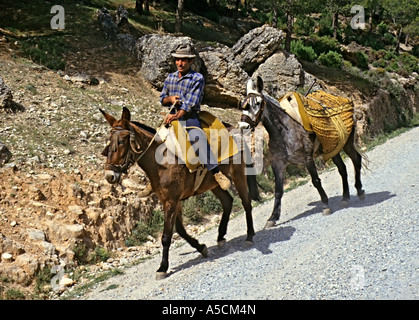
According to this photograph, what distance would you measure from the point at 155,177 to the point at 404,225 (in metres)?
4.24

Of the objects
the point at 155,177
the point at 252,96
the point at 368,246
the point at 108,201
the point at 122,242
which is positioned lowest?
the point at 122,242

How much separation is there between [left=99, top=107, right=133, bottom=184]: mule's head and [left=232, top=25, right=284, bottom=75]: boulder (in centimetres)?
1259

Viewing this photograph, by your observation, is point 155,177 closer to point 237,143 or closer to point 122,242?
point 237,143

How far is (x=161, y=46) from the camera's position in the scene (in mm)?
17156

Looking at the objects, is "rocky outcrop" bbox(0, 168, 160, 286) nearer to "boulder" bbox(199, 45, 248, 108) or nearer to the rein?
the rein

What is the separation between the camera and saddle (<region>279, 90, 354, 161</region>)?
10.1 meters

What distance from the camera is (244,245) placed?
8.86 meters

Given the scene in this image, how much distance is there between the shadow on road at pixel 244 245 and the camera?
27.5 feet

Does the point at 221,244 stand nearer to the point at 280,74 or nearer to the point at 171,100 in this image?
the point at 171,100

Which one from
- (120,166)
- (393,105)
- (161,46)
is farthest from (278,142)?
(393,105)

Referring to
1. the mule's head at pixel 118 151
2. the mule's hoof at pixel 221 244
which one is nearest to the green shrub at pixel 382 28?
the mule's hoof at pixel 221 244

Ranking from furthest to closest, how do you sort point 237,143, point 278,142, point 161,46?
1. point 161,46
2. point 278,142
3. point 237,143

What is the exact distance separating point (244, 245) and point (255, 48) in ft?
39.5

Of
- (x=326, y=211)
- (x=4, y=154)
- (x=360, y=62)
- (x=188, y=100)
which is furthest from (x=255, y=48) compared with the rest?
(x=360, y=62)
